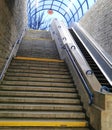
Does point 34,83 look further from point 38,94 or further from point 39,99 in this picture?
point 39,99

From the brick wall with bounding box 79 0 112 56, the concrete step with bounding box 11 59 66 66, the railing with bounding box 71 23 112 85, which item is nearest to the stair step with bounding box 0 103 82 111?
the railing with bounding box 71 23 112 85

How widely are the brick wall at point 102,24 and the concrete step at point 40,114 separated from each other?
3436 mm

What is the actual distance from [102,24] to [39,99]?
4677mm

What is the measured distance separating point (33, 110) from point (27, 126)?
2.16ft

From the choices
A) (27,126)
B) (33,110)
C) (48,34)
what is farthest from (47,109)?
(48,34)

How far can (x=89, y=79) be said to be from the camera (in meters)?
5.05

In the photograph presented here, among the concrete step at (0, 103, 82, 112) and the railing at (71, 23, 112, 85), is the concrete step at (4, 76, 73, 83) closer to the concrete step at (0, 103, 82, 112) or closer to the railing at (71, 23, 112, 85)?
the railing at (71, 23, 112, 85)

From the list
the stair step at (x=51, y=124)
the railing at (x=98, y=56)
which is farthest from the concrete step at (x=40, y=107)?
the railing at (x=98, y=56)

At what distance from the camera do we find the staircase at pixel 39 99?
4.46 meters

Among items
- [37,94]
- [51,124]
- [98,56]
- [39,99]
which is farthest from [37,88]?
[98,56]

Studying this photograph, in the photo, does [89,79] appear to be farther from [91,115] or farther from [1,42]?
[1,42]

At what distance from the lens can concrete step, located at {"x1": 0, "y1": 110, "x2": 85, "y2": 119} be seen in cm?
466

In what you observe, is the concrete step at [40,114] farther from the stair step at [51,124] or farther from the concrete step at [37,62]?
the concrete step at [37,62]

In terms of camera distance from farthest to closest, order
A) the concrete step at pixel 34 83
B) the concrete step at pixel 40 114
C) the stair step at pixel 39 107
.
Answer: the concrete step at pixel 34 83
the stair step at pixel 39 107
the concrete step at pixel 40 114
